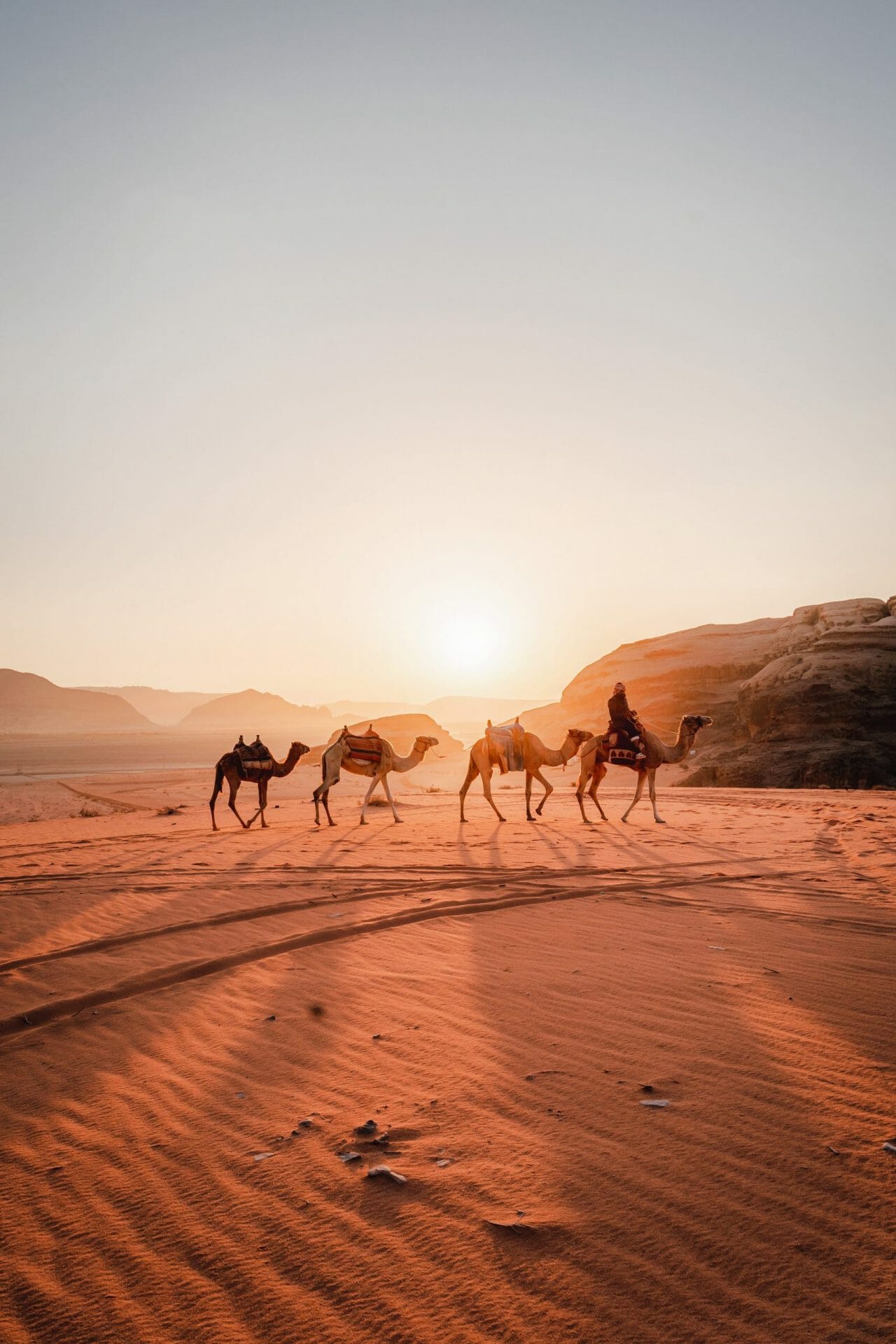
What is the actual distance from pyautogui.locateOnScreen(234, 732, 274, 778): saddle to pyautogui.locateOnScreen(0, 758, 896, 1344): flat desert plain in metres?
8.78

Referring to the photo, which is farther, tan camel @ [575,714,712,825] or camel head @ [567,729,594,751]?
camel head @ [567,729,594,751]

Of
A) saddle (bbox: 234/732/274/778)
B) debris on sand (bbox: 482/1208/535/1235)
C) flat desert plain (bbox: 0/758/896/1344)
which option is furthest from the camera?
saddle (bbox: 234/732/274/778)

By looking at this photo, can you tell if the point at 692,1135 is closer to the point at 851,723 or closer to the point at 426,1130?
the point at 426,1130

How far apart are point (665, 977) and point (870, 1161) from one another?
8.72ft

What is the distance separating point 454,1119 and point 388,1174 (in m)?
0.58

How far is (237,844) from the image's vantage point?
1497cm

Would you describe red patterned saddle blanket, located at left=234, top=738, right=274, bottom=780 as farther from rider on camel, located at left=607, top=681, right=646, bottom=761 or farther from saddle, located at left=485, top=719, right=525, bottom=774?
rider on camel, located at left=607, top=681, right=646, bottom=761

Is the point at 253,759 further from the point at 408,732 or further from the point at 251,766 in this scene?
the point at 408,732

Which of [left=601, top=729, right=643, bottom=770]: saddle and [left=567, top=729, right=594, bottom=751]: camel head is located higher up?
[left=567, top=729, right=594, bottom=751]: camel head

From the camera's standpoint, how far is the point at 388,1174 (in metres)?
3.41

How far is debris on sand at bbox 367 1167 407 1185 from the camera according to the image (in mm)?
3359

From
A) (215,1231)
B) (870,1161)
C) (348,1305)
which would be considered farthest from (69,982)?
(870,1161)

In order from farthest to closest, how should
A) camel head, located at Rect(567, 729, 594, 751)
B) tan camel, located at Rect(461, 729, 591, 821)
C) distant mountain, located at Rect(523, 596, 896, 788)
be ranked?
1. distant mountain, located at Rect(523, 596, 896, 788)
2. camel head, located at Rect(567, 729, 594, 751)
3. tan camel, located at Rect(461, 729, 591, 821)

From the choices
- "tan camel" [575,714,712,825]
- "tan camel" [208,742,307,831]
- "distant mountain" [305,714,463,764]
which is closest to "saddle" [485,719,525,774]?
"tan camel" [575,714,712,825]
